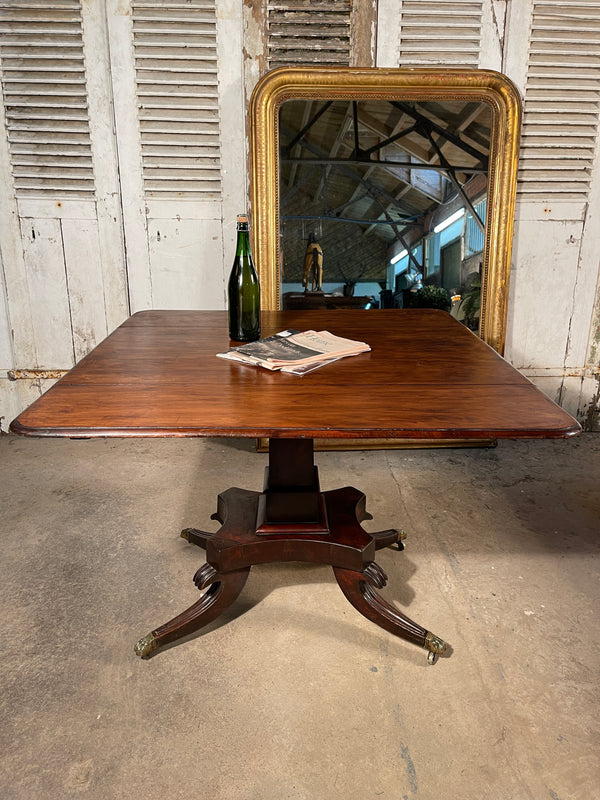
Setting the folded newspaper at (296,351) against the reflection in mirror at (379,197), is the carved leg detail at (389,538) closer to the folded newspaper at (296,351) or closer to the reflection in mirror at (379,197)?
the folded newspaper at (296,351)

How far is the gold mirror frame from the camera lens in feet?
9.51

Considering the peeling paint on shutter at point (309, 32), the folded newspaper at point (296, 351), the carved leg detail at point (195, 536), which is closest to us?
the folded newspaper at point (296, 351)

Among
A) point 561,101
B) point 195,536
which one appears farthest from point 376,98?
point 195,536

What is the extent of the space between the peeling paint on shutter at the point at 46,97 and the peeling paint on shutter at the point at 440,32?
1.59m

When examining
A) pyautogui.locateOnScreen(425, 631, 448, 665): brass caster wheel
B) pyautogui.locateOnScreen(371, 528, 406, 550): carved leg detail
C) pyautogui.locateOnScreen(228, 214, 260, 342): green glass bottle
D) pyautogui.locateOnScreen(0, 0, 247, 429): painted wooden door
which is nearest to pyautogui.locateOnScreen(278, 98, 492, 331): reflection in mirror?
pyautogui.locateOnScreen(0, 0, 247, 429): painted wooden door

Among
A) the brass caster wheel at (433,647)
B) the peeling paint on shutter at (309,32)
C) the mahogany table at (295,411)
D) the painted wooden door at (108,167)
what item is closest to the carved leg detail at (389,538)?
the mahogany table at (295,411)

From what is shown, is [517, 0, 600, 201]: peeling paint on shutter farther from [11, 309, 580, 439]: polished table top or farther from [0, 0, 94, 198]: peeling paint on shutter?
[0, 0, 94, 198]: peeling paint on shutter

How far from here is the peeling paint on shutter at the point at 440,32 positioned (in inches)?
114

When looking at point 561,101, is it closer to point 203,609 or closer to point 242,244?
point 242,244

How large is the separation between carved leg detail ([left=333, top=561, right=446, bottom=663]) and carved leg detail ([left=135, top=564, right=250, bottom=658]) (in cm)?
31

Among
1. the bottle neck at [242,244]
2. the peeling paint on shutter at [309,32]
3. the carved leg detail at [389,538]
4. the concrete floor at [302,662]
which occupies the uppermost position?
the peeling paint on shutter at [309,32]

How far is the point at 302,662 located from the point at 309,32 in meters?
2.79

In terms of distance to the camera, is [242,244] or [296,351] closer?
[296,351]

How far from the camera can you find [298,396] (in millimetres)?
1368
